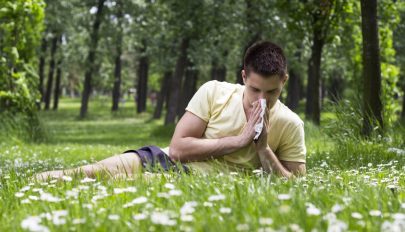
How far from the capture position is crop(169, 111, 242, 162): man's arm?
4656 mm

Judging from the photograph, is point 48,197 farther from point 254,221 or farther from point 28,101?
point 28,101

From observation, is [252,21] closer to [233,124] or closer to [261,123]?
[233,124]

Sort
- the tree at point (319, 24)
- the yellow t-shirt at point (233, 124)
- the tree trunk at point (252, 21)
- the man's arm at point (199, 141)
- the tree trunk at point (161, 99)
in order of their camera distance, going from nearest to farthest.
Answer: the man's arm at point (199, 141) → the yellow t-shirt at point (233, 124) → the tree at point (319, 24) → the tree trunk at point (252, 21) → the tree trunk at point (161, 99)

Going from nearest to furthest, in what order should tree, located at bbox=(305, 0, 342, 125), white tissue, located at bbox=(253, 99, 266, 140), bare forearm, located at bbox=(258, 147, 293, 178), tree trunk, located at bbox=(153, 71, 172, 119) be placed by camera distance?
white tissue, located at bbox=(253, 99, 266, 140) → bare forearm, located at bbox=(258, 147, 293, 178) → tree, located at bbox=(305, 0, 342, 125) → tree trunk, located at bbox=(153, 71, 172, 119)

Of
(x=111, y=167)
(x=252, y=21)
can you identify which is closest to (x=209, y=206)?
(x=111, y=167)

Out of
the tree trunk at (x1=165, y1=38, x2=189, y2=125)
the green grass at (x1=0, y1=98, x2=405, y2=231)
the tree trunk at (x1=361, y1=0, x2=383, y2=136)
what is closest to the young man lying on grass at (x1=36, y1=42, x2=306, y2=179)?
the green grass at (x1=0, y1=98, x2=405, y2=231)

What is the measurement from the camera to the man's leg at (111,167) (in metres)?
4.73

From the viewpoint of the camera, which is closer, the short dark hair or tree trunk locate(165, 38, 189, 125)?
the short dark hair

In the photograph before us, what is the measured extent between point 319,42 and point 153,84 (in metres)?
60.3

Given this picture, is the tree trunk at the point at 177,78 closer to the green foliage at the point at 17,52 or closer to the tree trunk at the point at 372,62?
the green foliage at the point at 17,52

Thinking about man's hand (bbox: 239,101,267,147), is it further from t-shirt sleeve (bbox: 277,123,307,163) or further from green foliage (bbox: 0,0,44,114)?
green foliage (bbox: 0,0,44,114)

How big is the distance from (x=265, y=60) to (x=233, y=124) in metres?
0.63

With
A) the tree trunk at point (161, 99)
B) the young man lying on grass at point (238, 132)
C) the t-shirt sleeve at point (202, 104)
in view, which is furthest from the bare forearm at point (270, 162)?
the tree trunk at point (161, 99)

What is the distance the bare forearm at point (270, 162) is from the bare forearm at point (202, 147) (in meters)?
0.22
